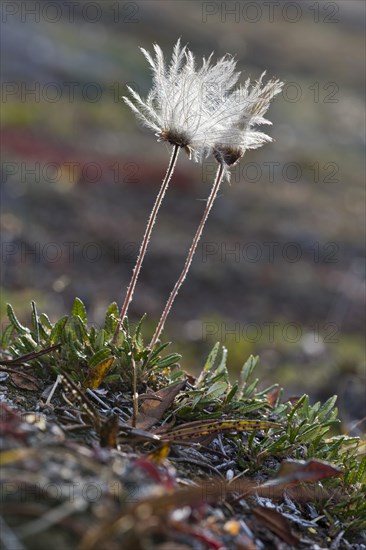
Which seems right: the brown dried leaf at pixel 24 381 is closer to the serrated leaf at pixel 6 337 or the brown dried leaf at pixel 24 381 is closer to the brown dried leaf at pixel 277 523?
the serrated leaf at pixel 6 337

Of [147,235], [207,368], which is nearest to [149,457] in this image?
[147,235]

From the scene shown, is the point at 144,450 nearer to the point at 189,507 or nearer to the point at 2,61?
the point at 189,507

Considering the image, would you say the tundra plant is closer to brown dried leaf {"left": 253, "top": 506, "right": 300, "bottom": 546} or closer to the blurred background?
brown dried leaf {"left": 253, "top": 506, "right": 300, "bottom": 546}

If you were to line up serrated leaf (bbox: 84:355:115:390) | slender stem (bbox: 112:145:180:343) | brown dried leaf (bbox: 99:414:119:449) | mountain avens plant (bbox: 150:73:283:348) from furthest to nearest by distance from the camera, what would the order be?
mountain avens plant (bbox: 150:73:283:348), slender stem (bbox: 112:145:180:343), serrated leaf (bbox: 84:355:115:390), brown dried leaf (bbox: 99:414:119:449)

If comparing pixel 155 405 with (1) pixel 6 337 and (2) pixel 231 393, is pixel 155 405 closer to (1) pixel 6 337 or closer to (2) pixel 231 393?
(2) pixel 231 393

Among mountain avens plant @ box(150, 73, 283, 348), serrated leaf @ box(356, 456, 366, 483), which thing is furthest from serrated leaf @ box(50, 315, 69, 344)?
serrated leaf @ box(356, 456, 366, 483)

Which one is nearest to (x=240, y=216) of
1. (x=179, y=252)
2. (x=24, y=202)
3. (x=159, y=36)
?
(x=179, y=252)

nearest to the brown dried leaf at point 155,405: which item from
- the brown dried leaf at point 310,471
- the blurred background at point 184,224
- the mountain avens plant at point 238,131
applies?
the mountain avens plant at point 238,131
